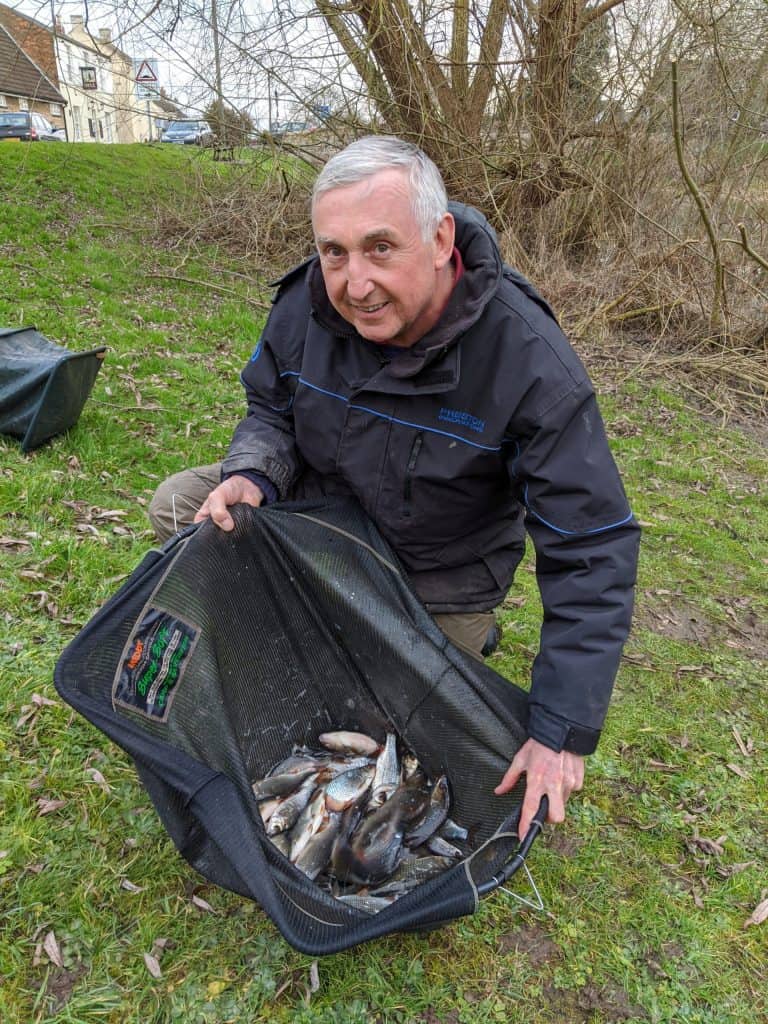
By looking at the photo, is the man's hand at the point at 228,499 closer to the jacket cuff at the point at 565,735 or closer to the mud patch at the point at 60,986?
the jacket cuff at the point at 565,735

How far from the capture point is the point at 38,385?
13.1ft

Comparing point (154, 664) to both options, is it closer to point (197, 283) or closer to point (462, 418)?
point (462, 418)

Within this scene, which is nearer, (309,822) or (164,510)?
(309,822)

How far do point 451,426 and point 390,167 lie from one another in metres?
0.68

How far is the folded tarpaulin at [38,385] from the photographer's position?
397 centimetres

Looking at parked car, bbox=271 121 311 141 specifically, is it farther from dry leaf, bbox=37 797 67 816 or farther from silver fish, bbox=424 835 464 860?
silver fish, bbox=424 835 464 860

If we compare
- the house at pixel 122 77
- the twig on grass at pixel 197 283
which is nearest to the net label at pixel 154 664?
the twig on grass at pixel 197 283

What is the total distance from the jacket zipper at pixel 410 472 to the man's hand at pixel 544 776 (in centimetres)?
75

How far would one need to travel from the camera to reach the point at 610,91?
341 inches

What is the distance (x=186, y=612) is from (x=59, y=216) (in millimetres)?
9562

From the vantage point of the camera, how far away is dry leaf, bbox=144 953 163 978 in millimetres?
1855

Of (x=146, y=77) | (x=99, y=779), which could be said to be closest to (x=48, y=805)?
(x=99, y=779)

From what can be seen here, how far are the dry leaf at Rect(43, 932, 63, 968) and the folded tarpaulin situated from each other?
287 cm

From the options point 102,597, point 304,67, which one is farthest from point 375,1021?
point 304,67
